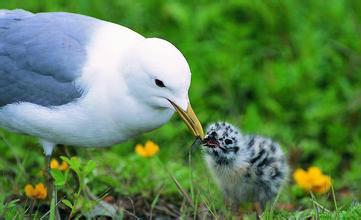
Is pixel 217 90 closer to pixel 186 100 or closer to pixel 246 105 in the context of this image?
pixel 246 105

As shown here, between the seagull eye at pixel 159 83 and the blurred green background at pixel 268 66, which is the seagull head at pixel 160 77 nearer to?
the seagull eye at pixel 159 83

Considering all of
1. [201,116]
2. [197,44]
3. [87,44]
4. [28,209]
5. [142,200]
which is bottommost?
[28,209]

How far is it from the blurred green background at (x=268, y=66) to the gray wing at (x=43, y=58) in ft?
5.24

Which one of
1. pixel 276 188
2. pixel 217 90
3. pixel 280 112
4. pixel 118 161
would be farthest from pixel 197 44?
pixel 276 188

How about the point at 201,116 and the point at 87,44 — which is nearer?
the point at 87,44

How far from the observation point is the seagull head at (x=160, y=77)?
4.51 m

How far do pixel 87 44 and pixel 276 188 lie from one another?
134cm

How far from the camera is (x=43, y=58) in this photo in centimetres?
488

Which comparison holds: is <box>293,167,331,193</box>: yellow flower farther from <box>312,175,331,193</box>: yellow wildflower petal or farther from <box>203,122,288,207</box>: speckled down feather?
<box>203,122,288,207</box>: speckled down feather

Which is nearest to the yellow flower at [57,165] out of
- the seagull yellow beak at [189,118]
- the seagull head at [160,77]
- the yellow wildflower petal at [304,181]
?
the seagull head at [160,77]

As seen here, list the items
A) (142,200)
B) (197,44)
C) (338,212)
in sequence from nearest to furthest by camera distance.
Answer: (338,212)
(142,200)
(197,44)

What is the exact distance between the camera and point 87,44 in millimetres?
4855

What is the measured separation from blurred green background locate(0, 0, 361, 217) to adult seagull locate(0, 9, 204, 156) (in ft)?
5.30

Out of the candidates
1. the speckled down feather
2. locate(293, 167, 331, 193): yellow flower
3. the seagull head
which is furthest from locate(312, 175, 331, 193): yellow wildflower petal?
the seagull head
